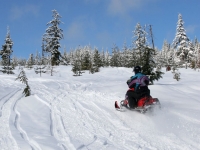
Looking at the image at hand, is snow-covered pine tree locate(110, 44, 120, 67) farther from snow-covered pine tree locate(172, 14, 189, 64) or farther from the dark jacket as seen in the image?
the dark jacket

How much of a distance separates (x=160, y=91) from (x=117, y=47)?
54.7m

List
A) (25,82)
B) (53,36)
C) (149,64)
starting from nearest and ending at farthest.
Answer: (25,82)
(149,64)
(53,36)

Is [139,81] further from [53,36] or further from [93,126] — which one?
[53,36]

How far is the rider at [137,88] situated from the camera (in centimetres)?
796

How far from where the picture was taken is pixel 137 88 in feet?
26.3

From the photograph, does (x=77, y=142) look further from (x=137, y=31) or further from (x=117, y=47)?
(x=117, y=47)

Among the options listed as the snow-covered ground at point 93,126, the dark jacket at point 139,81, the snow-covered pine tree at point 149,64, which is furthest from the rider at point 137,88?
the snow-covered pine tree at point 149,64

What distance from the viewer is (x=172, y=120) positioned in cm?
724

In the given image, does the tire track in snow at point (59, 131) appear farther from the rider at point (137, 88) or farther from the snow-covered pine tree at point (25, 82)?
the snow-covered pine tree at point (25, 82)

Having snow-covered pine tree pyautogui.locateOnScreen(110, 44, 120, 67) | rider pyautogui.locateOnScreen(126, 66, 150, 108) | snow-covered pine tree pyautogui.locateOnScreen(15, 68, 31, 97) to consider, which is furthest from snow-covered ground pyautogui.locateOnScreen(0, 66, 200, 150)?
snow-covered pine tree pyautogui.locateOnScreen(110, 44, 120, 67)

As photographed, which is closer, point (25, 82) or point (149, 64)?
point (25, 82)

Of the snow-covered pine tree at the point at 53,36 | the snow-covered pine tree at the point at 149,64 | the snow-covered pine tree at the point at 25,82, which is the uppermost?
the snow-covered pine tree at the point at 53,36

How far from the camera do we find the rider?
7.96m

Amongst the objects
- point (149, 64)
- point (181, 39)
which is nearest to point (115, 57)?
point (181, 39)
